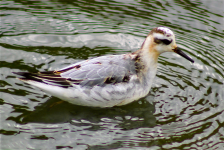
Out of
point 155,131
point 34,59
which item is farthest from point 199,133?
point 34,59

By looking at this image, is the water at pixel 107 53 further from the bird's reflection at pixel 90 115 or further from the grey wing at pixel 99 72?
the grey wing at pixel 99 72

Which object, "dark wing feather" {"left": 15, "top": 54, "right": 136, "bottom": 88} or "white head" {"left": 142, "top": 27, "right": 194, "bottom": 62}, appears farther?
"white head" {"left": 142, "top": 27, "right": 194, "bottom": 62}

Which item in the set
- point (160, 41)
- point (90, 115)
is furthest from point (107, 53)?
point (90, 115)

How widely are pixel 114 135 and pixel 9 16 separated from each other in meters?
5.69

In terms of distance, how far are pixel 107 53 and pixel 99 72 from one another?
220 cm

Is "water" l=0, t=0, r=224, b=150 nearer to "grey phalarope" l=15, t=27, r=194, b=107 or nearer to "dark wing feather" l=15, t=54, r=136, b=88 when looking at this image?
"grey phalarope" l=15, t=27, r=194, b=107

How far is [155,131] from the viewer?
20.2 ft

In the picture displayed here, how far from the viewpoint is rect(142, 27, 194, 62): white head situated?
673cm

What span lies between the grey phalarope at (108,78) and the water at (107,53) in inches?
14.5

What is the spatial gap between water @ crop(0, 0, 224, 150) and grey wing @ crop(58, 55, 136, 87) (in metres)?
0.70

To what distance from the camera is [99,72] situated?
647cm

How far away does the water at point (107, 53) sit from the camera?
19.4 ft

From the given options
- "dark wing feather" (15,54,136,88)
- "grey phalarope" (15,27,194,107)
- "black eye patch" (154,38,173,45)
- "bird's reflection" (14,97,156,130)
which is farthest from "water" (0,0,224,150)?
"black eye patch" (154,38,173,45)

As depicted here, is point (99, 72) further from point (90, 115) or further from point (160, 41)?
point (160, 41)
